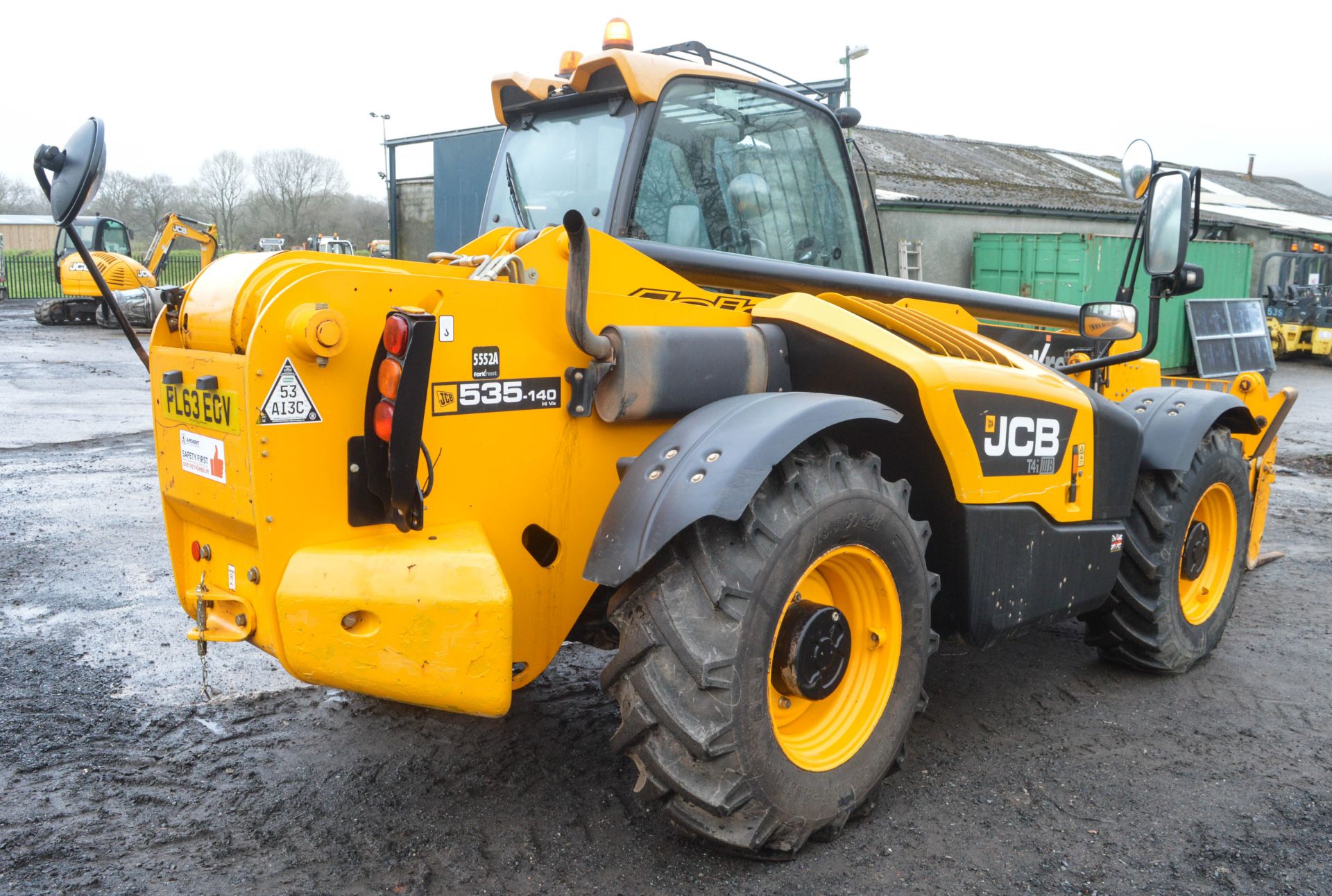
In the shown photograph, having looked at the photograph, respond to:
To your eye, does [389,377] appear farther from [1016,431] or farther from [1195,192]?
[1195,192]

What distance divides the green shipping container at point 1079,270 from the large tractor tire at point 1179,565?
1394 cm

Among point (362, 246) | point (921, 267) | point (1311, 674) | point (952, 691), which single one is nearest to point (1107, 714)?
point (952, 691)

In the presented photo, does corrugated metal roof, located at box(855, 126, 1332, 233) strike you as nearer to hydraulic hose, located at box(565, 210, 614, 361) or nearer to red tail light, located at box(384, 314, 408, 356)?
hydraulic hose, located at box(565, 210, 614, 361)

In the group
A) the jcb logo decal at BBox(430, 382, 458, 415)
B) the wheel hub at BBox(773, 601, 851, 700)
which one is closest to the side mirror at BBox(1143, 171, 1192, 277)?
the wheel hub at BBox(773, 601, 851, 700)

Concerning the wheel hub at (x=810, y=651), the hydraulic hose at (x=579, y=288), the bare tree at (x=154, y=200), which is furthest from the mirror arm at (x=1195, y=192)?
the bare tree at (x=154, y=200)

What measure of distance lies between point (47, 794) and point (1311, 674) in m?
4.85

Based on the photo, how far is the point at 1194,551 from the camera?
4641mm

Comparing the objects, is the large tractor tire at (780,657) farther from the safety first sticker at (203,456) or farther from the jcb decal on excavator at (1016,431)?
the safety first sticker at (203,456)

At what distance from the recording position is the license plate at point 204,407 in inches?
107

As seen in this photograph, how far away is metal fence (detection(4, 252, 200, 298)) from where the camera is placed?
132 feet

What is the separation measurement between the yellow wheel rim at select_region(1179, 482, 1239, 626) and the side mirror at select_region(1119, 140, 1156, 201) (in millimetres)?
1398

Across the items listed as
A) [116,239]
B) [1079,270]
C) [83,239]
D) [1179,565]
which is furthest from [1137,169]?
[116,239]

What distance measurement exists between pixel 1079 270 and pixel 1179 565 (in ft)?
50.5

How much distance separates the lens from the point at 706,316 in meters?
3.41
